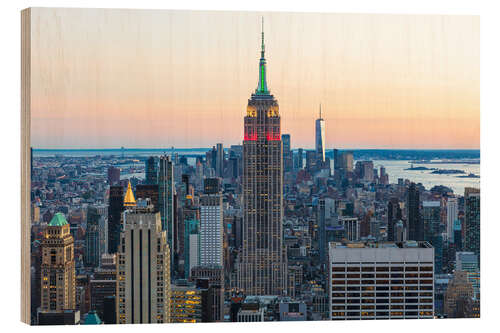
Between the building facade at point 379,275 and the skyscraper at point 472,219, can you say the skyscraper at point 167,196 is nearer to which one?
the building facade at point 379,275

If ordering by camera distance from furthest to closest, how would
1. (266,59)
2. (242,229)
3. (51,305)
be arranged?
1. (242,229)
2. (266,59)
3. (51,305)

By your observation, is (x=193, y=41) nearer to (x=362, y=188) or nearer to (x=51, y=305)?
A: (x=362, y=188)

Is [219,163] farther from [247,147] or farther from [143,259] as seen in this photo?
[143,259]

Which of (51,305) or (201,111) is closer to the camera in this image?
(51,305)


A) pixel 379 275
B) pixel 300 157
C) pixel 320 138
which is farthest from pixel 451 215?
pixel 300 157

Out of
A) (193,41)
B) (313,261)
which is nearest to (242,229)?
(313,261)

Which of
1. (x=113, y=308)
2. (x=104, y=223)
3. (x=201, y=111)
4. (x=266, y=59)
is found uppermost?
(x=266, y=59)

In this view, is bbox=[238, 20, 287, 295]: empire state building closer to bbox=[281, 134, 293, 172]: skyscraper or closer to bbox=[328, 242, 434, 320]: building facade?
bbox=[281, 134, 293, 172]: skyscraper
